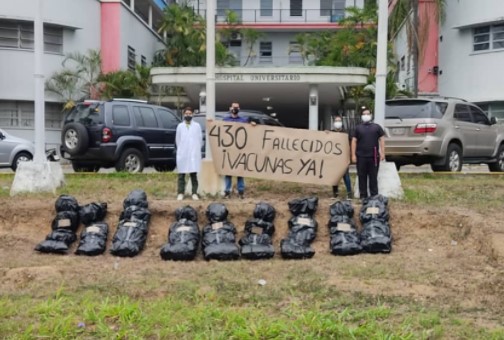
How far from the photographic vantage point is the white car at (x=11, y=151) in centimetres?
1878

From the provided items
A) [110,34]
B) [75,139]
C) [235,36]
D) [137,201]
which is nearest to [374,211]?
[137,201]

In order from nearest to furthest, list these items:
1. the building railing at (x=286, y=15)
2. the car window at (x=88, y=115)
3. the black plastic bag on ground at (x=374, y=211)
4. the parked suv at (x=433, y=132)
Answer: the black plastic bag on ground at (x=374, y=211) < the parked suv at (x=433, y=132) < the car window at (x=88, y=115) < the building railing at (x=286, y=15)

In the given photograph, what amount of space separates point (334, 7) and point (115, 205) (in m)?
35.7

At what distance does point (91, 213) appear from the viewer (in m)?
9.27

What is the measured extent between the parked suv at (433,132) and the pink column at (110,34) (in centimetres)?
1821

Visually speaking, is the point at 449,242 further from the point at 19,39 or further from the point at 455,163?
the point at 19,39

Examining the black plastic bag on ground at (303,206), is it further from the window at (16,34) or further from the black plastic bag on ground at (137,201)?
the window at (16,34)

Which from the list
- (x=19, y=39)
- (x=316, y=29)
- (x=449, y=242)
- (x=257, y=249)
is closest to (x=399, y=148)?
(x=449, y=242)

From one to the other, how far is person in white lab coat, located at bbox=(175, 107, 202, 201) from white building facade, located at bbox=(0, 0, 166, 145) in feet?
56.0

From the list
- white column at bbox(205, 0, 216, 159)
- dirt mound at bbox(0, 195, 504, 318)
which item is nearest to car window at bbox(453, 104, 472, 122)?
dirt mound at bbox(0, 195, 504, 318)

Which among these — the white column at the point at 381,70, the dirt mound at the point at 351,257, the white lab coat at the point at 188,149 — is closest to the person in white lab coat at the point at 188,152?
the white lab coat at the point at 188,149

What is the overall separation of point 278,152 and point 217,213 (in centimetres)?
230

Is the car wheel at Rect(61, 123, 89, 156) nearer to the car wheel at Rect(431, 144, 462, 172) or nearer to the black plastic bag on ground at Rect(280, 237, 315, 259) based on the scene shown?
the black plastic bag on ground at Rect(280, 237, 315, 259)

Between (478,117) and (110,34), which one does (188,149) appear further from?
(110,34)
